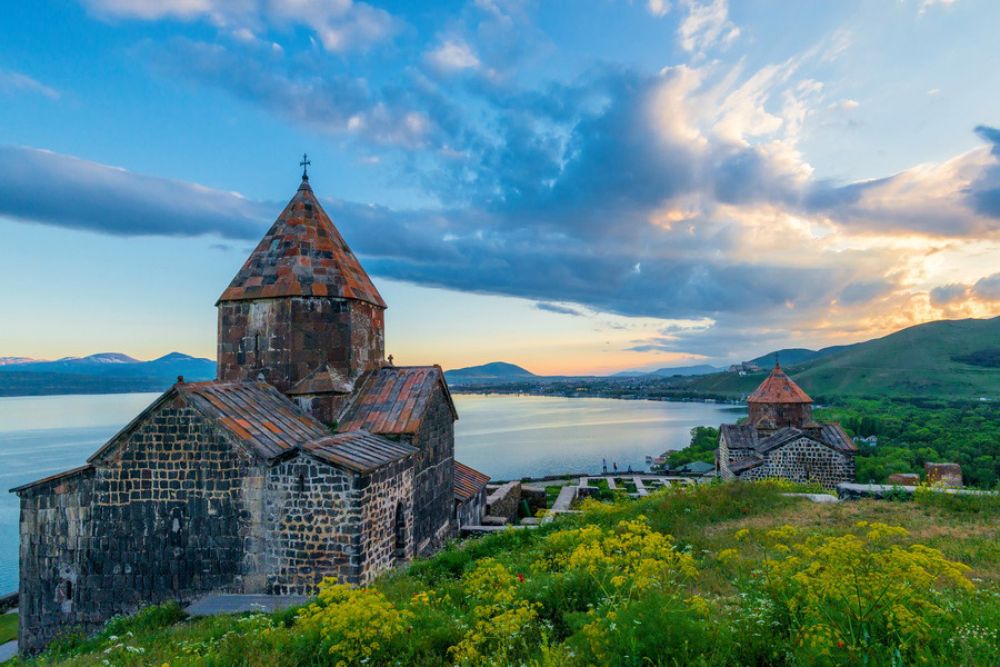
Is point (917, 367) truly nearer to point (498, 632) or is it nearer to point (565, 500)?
point (565, 500)

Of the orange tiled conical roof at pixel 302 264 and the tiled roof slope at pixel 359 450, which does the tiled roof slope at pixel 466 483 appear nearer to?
the tiled roof slope at pixel 359 450

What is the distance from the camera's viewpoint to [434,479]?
11883mm

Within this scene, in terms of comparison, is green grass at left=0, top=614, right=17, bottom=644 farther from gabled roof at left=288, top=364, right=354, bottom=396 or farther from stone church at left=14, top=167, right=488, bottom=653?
gabled roof at left=288, top=364, right=354, bottom=396

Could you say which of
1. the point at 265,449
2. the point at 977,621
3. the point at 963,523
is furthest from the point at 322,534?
the point at 963,523

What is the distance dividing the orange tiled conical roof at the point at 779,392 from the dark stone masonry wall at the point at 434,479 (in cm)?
1851

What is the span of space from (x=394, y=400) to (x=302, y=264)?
3.68 metres

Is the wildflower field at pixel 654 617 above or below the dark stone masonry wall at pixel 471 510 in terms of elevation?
above

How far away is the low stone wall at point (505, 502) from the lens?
17.4 m

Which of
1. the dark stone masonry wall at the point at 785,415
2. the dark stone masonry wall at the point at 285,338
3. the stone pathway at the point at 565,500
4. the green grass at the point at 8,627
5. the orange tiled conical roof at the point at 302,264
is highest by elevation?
the orange tiled conical roof at the point at 302,264

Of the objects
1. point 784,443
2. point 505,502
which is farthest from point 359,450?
point 784,443

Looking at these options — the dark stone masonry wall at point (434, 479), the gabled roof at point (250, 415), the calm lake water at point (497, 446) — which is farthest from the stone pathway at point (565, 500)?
the calm lake water at point (497, 446)

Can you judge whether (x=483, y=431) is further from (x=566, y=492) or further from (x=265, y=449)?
(x=265, y=449)

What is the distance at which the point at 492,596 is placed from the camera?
202 inches

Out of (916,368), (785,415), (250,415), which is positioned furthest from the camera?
(916,368)
